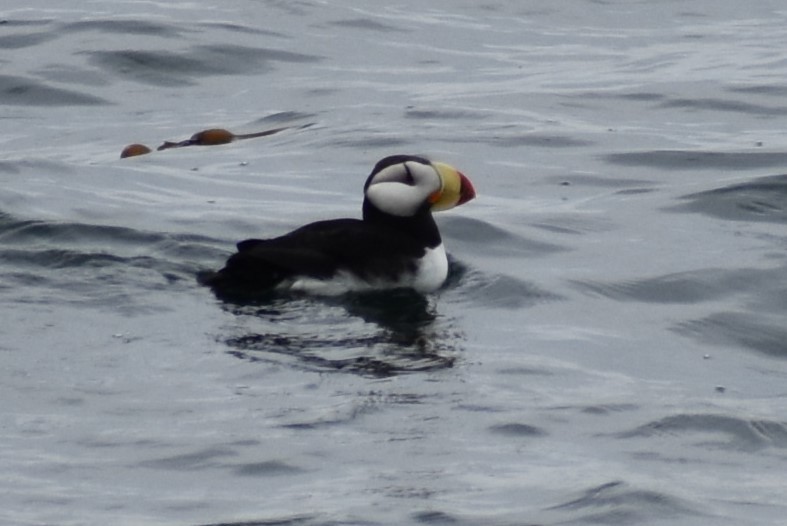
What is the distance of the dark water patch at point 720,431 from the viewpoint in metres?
7.17

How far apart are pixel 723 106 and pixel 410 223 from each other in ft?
22.5

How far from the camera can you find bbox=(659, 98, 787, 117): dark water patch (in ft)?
51.8

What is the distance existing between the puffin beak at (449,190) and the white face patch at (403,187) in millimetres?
34

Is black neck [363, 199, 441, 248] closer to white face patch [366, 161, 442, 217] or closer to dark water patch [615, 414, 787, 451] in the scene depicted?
white face patch [366, 161, 442, 217]

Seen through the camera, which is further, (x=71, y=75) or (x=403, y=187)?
(x=71, y=75)

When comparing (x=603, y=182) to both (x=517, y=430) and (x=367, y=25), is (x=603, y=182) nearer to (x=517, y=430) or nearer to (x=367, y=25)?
(x=517, y=430)

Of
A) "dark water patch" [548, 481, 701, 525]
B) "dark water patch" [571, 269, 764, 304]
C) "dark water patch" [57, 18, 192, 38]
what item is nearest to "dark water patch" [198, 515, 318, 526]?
"dark water patch" [548, 481, 701, 525]

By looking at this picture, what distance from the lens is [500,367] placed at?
8.16m

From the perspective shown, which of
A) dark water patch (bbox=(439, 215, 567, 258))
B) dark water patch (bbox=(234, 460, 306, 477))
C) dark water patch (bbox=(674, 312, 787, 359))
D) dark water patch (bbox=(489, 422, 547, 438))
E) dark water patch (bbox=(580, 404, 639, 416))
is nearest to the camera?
dark water patch (bbox=(234, 460, 306, 477))

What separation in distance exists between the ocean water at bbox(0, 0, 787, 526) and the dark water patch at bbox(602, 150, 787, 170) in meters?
0.04

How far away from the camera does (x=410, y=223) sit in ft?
32.0

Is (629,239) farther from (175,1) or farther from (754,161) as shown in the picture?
(175,1)

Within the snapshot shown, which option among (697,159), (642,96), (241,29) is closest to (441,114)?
(642,96)

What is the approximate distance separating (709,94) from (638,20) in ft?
15.5
